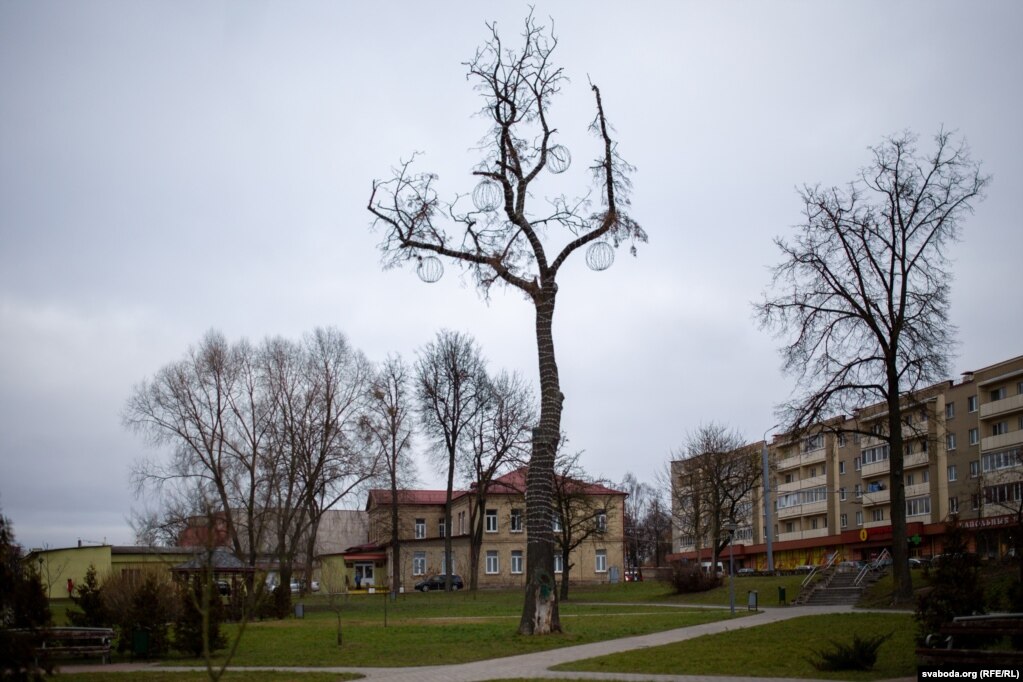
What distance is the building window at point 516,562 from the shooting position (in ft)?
241

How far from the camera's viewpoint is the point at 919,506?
74375 millimetres

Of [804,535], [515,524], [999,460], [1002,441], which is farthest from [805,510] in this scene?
[515,524]

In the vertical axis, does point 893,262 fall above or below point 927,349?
above

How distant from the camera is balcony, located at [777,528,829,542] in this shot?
85.8 m

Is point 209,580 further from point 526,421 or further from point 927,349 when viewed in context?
point 526,421

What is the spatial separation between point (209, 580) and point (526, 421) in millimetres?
47171

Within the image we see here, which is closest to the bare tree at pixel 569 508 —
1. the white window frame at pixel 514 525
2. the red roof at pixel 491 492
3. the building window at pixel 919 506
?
the red roof at pixel 491 492

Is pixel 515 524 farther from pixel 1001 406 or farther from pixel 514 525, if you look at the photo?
pixel 1001 406

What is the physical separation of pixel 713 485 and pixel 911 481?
27.5 metres

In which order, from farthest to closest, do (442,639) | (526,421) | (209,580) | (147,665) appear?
(526,421)
(442,639)
(147,665)
(209,580)

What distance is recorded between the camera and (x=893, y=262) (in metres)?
30.5

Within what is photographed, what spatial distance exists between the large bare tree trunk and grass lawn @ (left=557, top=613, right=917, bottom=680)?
352 cm

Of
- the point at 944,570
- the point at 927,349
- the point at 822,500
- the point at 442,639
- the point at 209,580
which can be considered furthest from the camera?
the point at 822,500

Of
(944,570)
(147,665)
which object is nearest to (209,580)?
(944,570)
